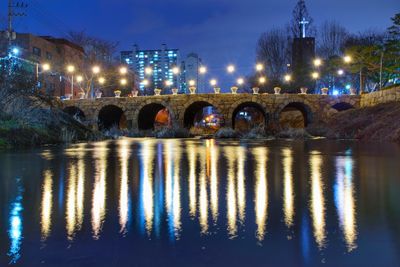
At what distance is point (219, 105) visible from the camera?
5619 centimetres

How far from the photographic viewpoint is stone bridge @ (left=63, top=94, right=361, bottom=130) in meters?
54.9

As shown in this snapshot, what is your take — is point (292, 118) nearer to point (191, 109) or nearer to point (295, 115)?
point (295, 115)

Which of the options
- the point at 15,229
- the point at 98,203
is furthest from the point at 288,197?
the point at 15,229

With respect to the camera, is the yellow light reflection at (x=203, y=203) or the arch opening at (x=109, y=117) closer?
the yellow light reflection at (x=203, y=203)

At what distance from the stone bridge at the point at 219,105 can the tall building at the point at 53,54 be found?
8631mm

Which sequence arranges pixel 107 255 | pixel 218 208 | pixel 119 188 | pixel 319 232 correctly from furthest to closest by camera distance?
pixel 119 188, pixel 218 208, pixel 319 232, pixel 107 255

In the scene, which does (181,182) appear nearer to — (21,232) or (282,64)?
(21,232)

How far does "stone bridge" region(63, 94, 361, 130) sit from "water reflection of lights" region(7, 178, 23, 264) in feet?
149

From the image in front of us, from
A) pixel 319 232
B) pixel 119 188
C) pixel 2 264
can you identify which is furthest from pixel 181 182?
pixel 2 264

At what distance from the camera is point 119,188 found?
31.1 ft

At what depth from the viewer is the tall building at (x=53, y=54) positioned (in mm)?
72394

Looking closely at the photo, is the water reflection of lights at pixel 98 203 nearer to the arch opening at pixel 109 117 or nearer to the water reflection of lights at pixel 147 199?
the water reflection of lights at pixel 147 199

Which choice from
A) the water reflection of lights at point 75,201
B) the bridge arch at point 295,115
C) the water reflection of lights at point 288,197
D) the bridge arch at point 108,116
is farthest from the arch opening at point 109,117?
the water reflection of lights at point 288,197

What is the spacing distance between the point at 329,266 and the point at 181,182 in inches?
242
